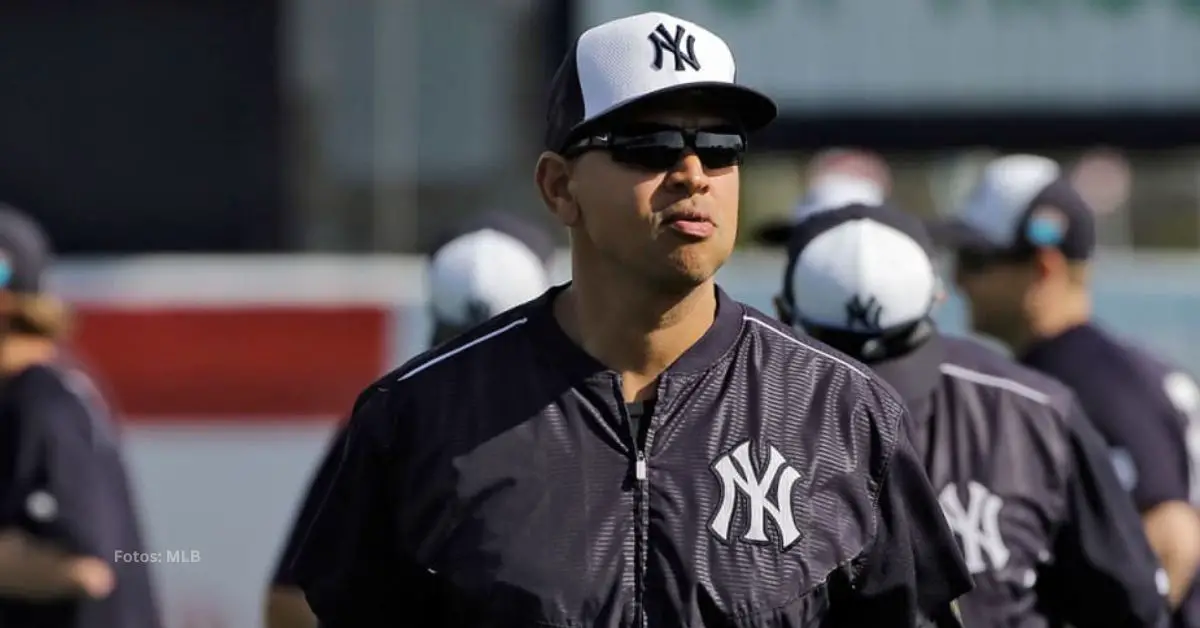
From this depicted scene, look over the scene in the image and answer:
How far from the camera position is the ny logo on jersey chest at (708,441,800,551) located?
322 cm

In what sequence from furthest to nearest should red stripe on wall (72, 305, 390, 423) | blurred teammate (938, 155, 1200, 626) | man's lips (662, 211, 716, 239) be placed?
red stripe on wall (72, 305, 390, 423) < blurred teammate (938, 155, 1200, 626) < man's lips (662, 211, 716, 239)

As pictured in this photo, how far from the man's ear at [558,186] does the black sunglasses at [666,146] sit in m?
0.10

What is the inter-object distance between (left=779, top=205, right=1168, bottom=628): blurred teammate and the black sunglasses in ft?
3.91

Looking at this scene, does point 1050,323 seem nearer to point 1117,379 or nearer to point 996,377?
point 1117,379

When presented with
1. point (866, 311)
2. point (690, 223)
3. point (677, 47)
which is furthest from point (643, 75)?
point (866, 311)

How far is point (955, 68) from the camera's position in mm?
8453

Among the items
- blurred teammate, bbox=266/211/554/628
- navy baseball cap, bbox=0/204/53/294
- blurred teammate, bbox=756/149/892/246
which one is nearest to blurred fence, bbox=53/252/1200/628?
blurred teammate, bbox=756/149/892/246

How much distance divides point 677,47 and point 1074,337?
280 centimetres

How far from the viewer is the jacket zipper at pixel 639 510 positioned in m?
3.18

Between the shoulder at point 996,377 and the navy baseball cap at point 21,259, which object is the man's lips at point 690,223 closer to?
the shoulder at point 996,377

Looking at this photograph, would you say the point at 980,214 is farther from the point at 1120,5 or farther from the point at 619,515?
the point at 619,515

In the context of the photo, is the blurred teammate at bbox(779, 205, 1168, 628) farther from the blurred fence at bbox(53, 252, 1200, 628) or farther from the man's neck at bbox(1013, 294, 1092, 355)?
the blurred fence at bbox(53, 252, 1200, 628)

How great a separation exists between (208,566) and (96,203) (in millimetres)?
1798

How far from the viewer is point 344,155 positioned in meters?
9.74
